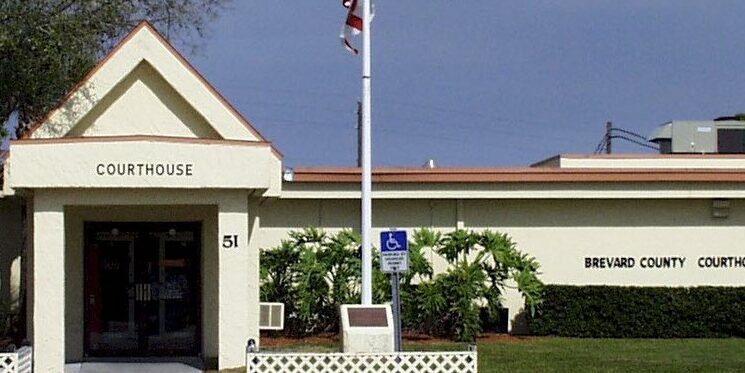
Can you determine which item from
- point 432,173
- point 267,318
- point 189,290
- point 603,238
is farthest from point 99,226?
point 603,238

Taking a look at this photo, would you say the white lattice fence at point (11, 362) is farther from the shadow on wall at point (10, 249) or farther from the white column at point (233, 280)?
the shadow on wall at point (10, 249)

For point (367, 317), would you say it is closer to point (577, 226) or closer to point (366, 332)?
point (366, 332)

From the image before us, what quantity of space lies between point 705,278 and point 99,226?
13.3 metres

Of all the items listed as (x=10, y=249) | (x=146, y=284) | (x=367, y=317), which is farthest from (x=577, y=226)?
(x=10, y=249)

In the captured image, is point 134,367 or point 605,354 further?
point 605,354

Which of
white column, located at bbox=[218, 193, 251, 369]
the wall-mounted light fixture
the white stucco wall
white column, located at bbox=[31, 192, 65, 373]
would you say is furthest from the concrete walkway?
the wall-mounted light fixture

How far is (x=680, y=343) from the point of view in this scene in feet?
80.8

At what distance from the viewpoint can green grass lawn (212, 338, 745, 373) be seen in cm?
1981

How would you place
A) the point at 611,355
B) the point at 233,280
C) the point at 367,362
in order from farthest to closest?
the point at 611,355
the point at 233,280
the point at 367,362

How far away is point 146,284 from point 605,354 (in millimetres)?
8647

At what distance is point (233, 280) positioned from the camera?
65.9 ft

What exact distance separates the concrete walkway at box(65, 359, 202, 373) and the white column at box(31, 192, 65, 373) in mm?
A: 1517

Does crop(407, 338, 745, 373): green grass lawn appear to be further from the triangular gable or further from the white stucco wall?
the triangular gable

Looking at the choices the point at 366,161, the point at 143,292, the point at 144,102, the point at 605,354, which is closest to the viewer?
the point at 366,161
